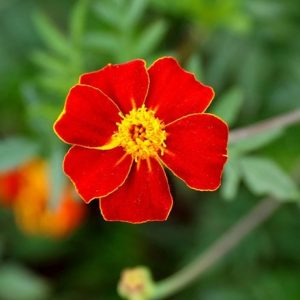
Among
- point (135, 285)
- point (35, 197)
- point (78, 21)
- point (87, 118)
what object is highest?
point (78, 21)

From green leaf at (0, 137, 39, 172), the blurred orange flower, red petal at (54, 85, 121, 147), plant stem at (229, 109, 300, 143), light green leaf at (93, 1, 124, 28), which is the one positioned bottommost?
the blurred orange flower

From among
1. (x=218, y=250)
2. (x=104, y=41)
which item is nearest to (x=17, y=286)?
(x=218, y=250)

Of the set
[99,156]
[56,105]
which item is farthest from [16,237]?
[99,156]

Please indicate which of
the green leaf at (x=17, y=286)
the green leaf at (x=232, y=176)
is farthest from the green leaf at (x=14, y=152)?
the green leaf at (x=17, y=286)

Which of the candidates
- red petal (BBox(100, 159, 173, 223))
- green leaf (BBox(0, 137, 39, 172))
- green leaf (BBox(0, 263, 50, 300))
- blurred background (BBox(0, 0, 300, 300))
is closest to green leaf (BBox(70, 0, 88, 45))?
blurred background (BBox(0, 0, 300, 300))

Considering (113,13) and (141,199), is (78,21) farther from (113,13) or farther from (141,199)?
(141,199)

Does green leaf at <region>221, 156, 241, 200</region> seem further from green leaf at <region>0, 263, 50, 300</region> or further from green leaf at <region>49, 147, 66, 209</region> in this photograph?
green leaf at <region>0, 263, 50, 300</region>

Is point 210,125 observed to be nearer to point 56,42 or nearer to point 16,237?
point 56,42
